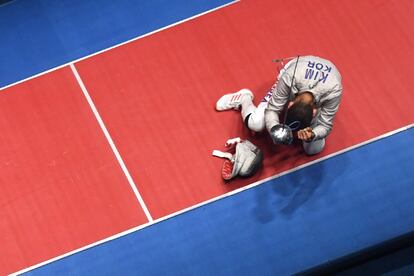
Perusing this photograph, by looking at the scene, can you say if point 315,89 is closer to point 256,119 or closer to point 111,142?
point 256,119

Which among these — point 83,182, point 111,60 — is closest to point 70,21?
point 111,60

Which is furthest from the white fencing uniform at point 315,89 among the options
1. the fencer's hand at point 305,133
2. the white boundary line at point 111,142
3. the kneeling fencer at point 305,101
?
the white boundary line at point 111,142

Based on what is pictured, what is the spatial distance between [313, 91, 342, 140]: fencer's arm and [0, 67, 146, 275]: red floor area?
1.60 m

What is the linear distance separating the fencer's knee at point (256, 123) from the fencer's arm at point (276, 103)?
0.85 ft

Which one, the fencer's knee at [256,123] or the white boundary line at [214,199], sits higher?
the fencer's knee at [256,123]

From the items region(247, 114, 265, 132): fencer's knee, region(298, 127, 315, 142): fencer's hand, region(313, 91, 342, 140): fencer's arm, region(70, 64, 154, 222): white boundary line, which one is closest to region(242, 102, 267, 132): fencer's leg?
region(247, 114, 265, 132): fencer's knee

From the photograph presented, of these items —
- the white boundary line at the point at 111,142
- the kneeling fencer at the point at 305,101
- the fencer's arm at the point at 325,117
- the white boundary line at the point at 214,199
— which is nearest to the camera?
the kneeling fencer at the point at 305,101

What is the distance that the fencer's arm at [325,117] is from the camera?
5.45 meters

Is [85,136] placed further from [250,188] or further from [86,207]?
[250,188]

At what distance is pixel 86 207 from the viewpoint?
5949 millimetres

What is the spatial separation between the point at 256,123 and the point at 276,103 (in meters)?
0.38

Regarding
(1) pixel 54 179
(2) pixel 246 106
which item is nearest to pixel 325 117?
(2) pixel 246 106

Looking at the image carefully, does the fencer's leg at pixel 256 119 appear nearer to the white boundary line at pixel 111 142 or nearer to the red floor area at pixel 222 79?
the red floor area at pixel 222 79

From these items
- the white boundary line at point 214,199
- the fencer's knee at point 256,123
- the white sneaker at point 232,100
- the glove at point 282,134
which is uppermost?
the white sneaker at point 232,100
